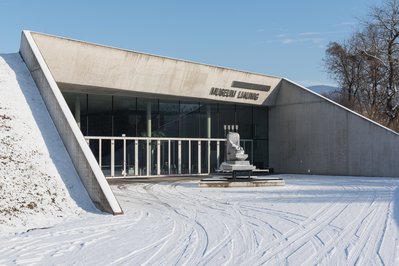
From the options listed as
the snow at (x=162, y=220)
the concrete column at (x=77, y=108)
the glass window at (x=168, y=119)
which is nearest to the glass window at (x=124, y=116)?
the glass window at (x=168, y=119)

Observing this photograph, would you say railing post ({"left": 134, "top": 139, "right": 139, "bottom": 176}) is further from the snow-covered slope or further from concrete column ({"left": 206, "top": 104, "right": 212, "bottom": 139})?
the snow-covered slope

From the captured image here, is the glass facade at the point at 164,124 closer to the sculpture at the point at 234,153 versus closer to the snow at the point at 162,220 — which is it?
the sculpture at the point at 234,153

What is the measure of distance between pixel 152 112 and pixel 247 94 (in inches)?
259

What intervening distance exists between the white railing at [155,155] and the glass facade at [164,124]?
57 mm

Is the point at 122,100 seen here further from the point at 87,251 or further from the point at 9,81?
the point at 87,251

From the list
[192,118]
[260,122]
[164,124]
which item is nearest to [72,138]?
[164,124]

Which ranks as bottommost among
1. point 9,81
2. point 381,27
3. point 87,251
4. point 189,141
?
point 87,251

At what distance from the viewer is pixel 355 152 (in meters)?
28.0

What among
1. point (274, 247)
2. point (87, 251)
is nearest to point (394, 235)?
point (274, 247)

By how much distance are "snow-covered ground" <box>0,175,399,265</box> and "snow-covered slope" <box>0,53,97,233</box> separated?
0.85 meters

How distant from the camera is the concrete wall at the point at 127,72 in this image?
22.2 metres

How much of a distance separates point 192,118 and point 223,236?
22.4 m

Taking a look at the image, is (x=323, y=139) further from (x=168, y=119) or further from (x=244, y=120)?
(x=168, y=119)

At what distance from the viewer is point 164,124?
29.5 m
